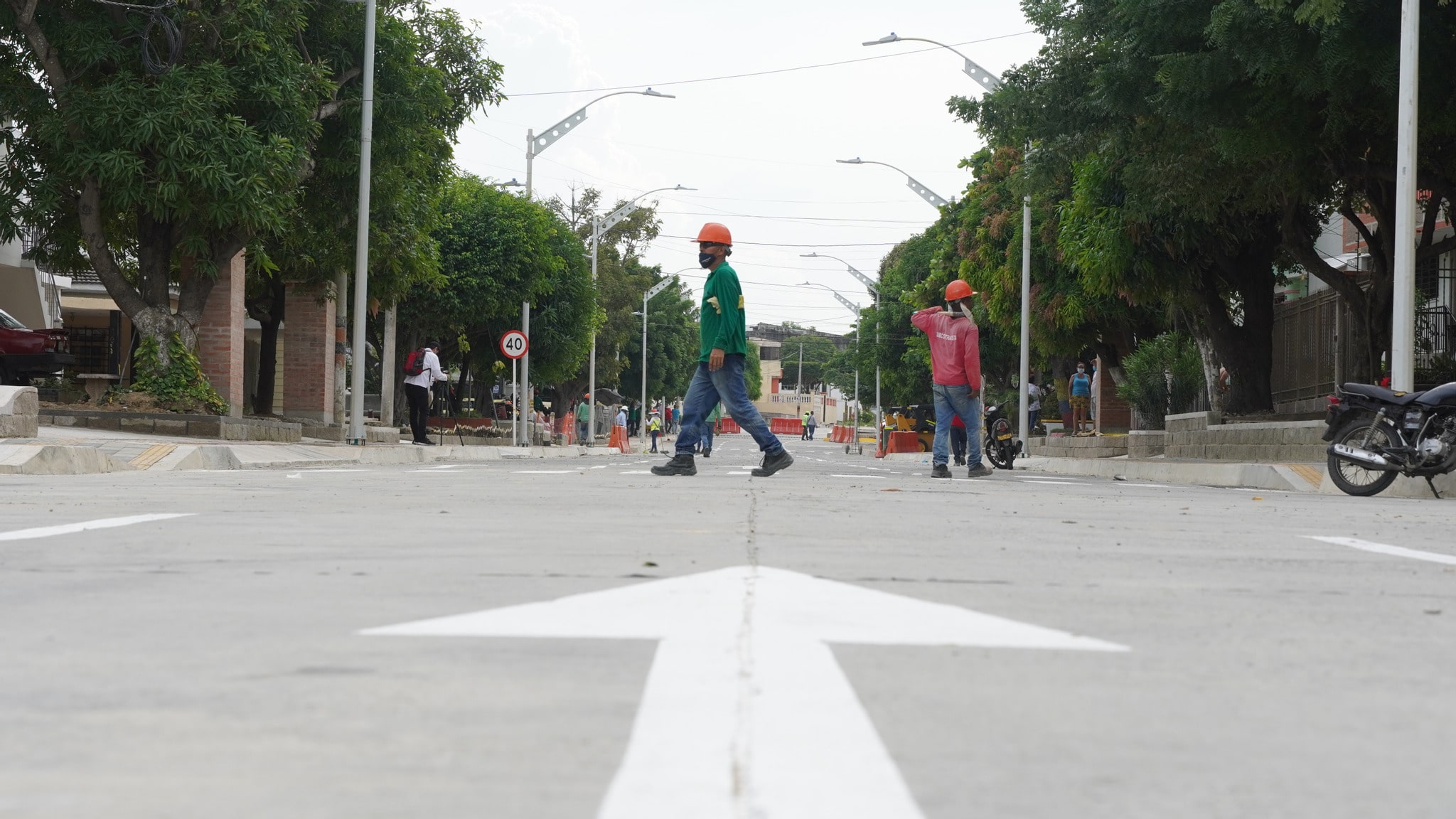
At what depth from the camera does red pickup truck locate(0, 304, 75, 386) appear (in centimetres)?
2669

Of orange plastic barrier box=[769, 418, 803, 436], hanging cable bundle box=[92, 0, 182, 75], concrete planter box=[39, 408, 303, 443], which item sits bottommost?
orange plastic barrier box=[769, 418, 803, 436]

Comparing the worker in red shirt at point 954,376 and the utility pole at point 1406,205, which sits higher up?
the utility pole at point 1406,205

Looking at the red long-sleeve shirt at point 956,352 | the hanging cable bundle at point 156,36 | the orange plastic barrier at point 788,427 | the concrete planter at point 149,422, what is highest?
the hanging cable bundle at point 156,36

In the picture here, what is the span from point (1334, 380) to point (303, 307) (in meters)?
21.9

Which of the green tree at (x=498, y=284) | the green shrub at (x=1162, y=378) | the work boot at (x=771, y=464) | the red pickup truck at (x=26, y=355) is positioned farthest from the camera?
the green tree at (x=498, y=284)

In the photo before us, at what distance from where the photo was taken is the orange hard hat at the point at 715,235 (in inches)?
504

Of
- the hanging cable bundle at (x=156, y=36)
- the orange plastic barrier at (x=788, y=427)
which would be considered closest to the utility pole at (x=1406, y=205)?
the hanging cable bundle at (x=156, y=36)

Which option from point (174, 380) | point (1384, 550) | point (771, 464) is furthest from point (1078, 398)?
point (1384, 550)

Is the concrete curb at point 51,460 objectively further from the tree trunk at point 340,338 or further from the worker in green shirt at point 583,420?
the worker in green shirt at point 583,420

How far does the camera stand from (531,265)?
1713 inches

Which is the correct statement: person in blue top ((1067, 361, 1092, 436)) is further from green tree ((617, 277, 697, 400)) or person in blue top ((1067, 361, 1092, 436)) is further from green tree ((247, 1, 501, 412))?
green tree ((617, 277, 697, 400))

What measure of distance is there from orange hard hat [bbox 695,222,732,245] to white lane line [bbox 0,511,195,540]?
6.55 m

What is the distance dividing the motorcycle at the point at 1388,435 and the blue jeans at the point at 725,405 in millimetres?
4840

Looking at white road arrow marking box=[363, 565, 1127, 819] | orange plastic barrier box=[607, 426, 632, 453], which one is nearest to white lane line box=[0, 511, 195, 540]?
white road arrow marking box=[363, 565, 1127, 819]
